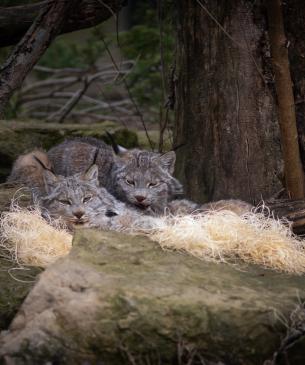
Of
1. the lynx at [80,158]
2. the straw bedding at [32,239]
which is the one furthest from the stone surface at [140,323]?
the lynx at [80,158]

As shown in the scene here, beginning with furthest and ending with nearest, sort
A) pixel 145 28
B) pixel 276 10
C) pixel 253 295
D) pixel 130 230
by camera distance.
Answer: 1. pixel 145 28
2. pixel 276 10
3. pixel 130 230
4. pixel 253 295

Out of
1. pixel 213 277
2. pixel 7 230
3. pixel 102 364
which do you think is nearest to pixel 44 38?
pixel 7 230

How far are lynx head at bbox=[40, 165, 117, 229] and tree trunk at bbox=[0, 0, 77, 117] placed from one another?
2.60 feet

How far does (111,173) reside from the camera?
668 cm

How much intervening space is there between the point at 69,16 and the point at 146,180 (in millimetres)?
1688

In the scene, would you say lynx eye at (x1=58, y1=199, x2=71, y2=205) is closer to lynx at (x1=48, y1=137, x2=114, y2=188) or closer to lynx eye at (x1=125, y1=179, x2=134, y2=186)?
lynx eye at (x1=125, y1=179, x2=134, y2=186)

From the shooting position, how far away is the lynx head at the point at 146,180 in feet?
20.3

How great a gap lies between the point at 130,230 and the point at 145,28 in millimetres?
5043

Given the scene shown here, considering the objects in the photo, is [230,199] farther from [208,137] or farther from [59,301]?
[59,301]

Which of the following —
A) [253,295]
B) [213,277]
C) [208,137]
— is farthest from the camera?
[208,137]

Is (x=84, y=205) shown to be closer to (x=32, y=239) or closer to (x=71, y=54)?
(x=32, y=239)

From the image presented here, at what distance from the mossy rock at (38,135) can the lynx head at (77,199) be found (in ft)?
7.61

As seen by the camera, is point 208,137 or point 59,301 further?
point 208,137

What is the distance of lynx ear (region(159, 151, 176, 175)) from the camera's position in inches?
255
